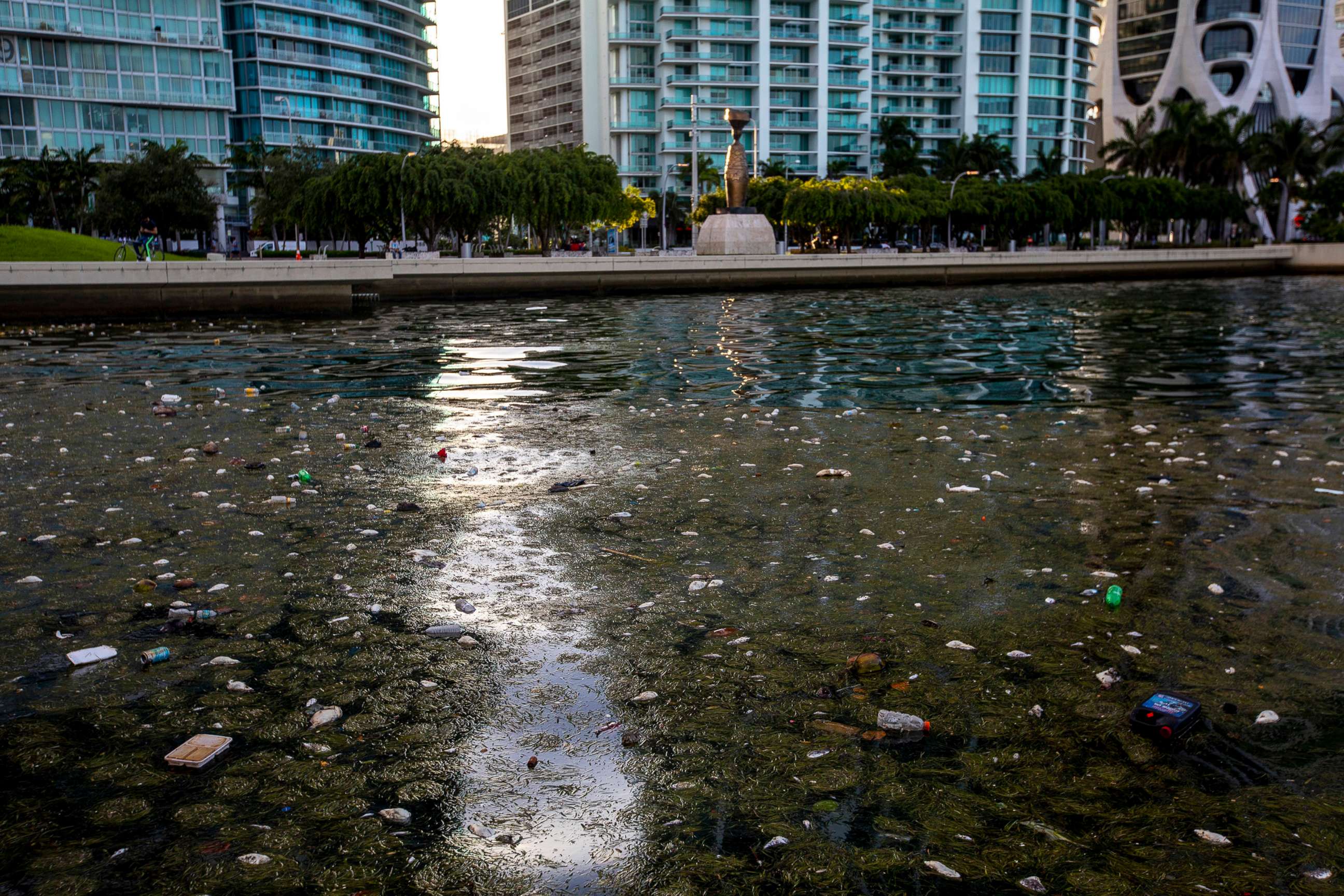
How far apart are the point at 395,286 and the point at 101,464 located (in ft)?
114

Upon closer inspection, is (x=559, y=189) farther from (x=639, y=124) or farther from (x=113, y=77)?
(x=639, y=124)

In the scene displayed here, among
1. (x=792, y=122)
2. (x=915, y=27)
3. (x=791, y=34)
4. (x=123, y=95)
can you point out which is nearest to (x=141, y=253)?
(x=123, y=95)

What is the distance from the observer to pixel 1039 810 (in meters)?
4.22

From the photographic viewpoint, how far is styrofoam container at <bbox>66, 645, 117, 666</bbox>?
5.60 metres

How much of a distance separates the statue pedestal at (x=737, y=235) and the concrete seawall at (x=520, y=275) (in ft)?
11.8

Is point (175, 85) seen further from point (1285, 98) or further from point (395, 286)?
point (1285, 98)

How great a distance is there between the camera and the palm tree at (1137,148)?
11162cm

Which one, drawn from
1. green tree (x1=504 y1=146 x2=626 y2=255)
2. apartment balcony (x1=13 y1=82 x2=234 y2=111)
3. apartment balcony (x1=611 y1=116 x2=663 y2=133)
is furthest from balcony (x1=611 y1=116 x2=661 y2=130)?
green tree (x1=504 y1=146 x2=626 y2=255)

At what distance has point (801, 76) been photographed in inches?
5143

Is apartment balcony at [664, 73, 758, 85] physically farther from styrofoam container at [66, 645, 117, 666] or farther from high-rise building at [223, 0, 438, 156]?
styrofoam container at [66, 645, 117, 666]

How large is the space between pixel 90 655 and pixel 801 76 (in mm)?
134006

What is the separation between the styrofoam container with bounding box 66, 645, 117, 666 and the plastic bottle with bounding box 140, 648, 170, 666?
→ 16cm

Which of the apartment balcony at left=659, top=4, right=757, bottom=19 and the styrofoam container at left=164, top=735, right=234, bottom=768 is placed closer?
the styrofoam container at left=164, top=735, right=234, bottom=768

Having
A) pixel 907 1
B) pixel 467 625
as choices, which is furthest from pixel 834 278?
pixel 907 1
